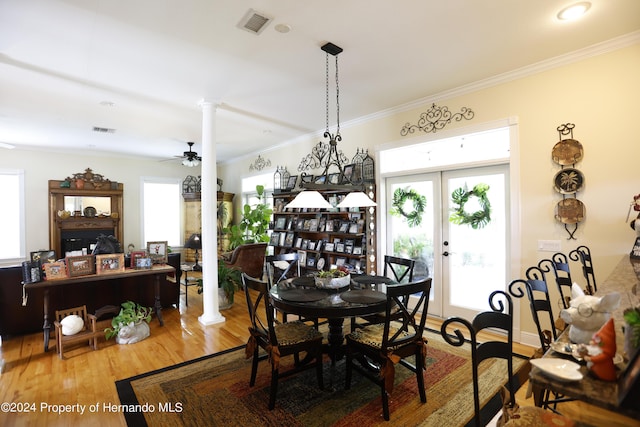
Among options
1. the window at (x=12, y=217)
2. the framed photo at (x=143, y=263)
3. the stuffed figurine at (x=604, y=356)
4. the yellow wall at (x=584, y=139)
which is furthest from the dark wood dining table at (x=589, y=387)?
the window at (x=12, y=217)

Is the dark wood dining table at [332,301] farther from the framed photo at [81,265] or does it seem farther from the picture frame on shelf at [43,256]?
the picture frame on shelf at [43,256]

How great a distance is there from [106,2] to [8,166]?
22.4 feet

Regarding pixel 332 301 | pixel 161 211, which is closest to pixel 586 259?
pixel 332 301

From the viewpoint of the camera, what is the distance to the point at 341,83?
367cm

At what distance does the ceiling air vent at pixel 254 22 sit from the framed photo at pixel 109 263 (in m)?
3.10

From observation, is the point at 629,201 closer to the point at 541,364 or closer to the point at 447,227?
the point at 447,227

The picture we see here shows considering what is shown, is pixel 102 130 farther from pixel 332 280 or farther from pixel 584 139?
pixel 584 139

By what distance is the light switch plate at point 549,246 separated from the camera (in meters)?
3.21

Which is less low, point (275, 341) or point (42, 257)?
point (42, 257)

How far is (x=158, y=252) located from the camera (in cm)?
446

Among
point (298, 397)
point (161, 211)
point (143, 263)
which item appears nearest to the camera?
point (298, 397)

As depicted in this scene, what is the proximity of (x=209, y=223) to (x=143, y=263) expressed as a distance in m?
0.99

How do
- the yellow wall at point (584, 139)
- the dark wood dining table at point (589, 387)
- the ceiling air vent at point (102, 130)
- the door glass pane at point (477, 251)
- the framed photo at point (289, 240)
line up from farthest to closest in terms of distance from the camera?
the framed photo at point (289, 240)
the ceiling air vent at point (102, 130)
the door glass pane at point (477, 251)
the yellow wall at point (584, 139)
the dark wood dining table at point (589, 387)

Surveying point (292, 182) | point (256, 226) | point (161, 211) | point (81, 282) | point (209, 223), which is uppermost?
point (292, 182)
